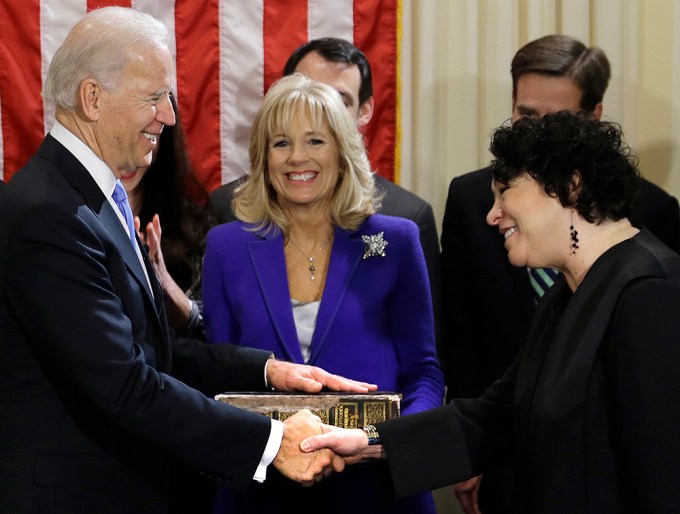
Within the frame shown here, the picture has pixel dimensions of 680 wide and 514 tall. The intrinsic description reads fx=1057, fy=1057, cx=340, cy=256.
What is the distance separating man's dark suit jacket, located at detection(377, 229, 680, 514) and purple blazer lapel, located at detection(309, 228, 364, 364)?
0.76m

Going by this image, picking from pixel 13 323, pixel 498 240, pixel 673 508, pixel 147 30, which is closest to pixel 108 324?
pixel 13 323

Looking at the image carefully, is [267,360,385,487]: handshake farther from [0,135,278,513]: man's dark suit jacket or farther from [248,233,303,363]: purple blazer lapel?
[248,233,303,363]: purple blazer lapel

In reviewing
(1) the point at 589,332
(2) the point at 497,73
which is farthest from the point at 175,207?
(1) the point at 589,332

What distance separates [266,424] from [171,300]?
0.96 metres

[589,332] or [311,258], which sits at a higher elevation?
[589,332]

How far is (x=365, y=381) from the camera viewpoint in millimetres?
2980

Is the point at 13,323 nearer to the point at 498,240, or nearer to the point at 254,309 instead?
the point at 254,309

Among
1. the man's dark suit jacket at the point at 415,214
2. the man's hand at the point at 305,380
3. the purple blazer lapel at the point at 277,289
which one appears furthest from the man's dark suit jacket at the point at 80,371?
the man's dark suit jacket at the point at 415,214

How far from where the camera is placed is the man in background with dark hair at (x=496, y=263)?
3318 millimetres

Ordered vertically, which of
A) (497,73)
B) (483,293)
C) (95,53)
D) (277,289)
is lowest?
(483,293)

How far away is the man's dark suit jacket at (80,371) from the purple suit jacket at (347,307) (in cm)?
61

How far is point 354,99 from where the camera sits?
3.74m

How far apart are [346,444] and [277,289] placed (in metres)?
0.59

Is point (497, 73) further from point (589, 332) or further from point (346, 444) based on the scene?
point (589, 332)
